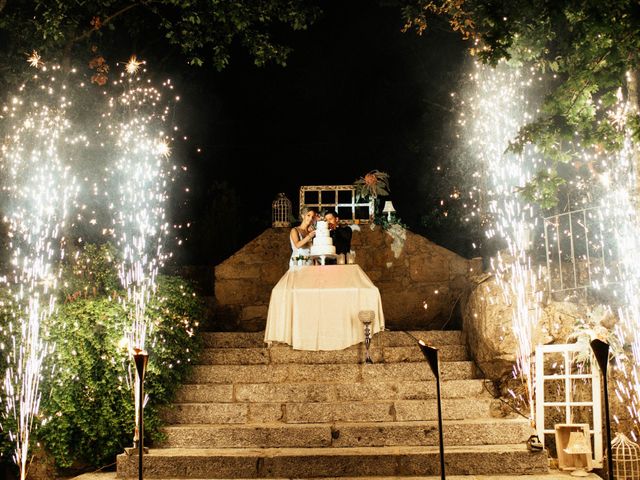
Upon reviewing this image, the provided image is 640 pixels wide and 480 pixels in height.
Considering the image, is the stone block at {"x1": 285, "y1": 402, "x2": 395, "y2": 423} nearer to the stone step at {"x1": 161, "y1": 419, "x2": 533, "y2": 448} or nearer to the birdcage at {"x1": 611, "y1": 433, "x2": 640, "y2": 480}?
the stone step at {"x1": 161, "y1": 419, "x2": 533, "y2": 448}

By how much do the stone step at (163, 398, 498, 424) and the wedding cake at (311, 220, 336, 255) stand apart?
1847 mm

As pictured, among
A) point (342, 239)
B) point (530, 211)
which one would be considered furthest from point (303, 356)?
point (530, 211)

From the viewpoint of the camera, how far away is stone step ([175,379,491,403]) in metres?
6.78

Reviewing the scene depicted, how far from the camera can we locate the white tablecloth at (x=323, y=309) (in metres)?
7.22

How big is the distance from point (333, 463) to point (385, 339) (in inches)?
95.9

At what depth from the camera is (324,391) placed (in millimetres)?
6789

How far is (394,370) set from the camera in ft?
23.3

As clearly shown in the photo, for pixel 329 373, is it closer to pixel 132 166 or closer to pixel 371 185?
pixel 371 185

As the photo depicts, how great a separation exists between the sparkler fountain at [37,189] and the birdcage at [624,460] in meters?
5.34

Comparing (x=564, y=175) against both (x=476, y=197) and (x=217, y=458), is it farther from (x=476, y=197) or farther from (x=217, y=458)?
(x=217, y=458)

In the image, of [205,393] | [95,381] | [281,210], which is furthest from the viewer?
[281,210]

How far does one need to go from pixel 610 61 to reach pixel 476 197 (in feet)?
17.3

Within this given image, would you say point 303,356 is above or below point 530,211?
below

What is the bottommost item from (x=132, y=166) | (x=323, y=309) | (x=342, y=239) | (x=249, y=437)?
(x=249, y=437)
